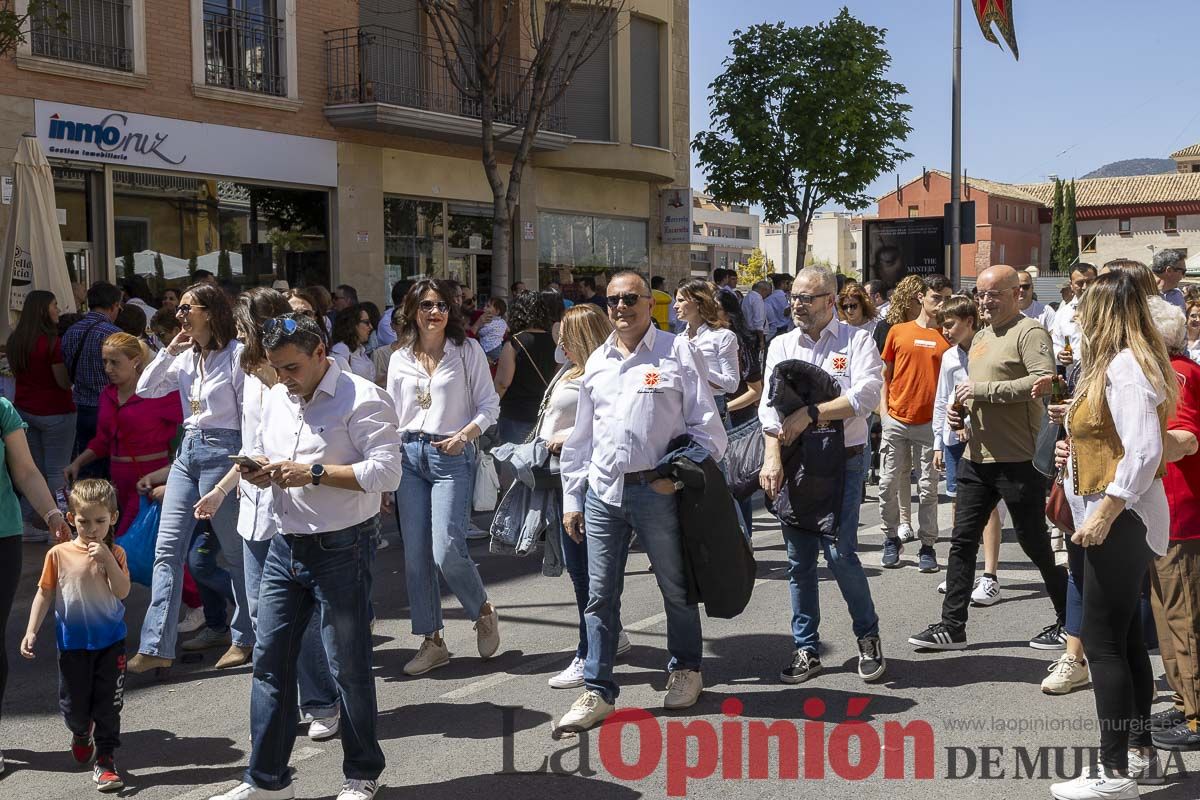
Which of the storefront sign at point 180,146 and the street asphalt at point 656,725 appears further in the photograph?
the storefront sign at point 180,146

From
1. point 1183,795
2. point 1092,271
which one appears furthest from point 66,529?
point 1092,271

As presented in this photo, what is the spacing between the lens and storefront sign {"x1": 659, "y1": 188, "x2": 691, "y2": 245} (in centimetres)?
2678

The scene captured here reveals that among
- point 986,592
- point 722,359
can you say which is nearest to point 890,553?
point 986,592

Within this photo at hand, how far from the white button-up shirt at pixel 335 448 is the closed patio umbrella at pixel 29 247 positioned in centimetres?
786

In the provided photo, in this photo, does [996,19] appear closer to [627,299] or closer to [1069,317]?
[1069,317]

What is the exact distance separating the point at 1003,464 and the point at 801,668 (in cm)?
161

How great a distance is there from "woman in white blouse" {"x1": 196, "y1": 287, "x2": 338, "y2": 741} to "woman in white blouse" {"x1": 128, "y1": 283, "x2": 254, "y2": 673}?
Result: 22.3 inches

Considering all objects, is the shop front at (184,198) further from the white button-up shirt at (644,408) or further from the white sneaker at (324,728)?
the white button-up shirt at (644,408)

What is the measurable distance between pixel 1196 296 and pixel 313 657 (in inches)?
344

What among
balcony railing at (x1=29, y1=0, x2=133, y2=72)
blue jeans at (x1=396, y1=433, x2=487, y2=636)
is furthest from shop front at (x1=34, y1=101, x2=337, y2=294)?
blue jeans at (x1=396, y1=433, x2=487, y2=636)

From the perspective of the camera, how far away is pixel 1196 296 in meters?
10.8

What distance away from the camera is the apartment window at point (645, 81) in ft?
84.2

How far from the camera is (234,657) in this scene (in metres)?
6.47

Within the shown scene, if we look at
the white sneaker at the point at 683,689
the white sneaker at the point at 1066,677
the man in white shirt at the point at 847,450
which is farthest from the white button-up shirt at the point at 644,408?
the white sneaker at the point at 1066,677
